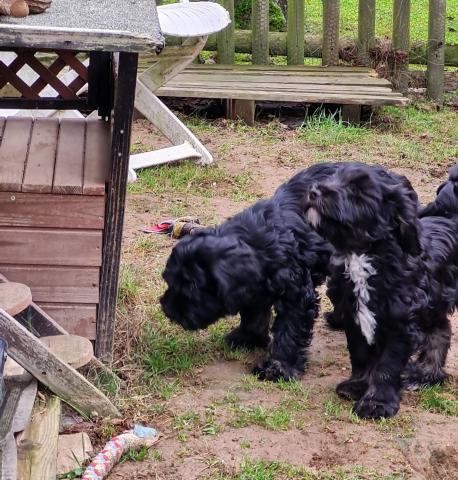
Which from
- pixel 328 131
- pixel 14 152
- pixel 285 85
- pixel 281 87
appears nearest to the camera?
pixel 14 152

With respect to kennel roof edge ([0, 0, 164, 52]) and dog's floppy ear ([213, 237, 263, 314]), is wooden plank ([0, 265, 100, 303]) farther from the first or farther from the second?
kennel roof edge ([0, 0, 164, 52])

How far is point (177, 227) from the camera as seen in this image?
6.74 m

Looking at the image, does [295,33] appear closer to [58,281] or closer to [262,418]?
[58,281]

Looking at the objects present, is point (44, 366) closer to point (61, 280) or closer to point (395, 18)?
point (61, 280)

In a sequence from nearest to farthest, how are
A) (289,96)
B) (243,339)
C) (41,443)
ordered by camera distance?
(41,443)
(243,339)
(289,96)

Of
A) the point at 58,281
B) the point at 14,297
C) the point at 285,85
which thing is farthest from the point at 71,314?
the point at 285,85

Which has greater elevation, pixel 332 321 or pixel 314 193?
pixel 314 193

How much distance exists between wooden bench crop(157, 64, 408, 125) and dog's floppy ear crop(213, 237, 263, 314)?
5.25 metres

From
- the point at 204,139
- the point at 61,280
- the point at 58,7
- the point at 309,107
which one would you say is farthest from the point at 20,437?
the point at 309,107

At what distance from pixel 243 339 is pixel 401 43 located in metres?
6.54

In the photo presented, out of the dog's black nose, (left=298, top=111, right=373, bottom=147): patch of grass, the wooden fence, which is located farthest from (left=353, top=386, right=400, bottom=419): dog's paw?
the wooden fence

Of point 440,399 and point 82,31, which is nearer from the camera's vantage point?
point 82,31

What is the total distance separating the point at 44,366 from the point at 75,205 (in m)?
0.83

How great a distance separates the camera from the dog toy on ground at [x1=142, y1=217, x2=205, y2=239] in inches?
264
